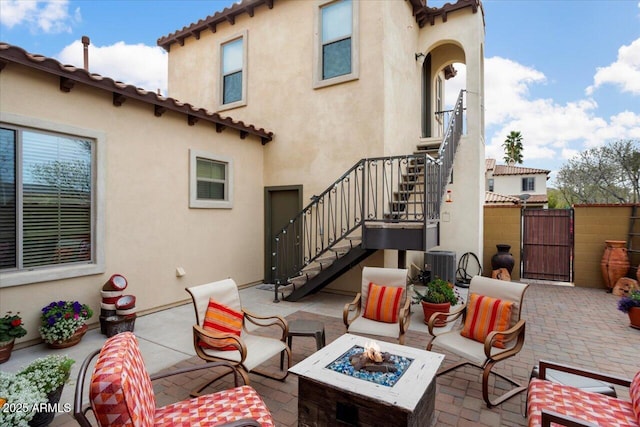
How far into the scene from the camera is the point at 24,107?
4.23m

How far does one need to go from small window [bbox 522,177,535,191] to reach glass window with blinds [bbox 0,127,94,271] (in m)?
30.1

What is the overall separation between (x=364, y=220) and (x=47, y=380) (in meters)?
4.69

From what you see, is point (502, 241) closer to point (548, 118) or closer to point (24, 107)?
point (24, 107)

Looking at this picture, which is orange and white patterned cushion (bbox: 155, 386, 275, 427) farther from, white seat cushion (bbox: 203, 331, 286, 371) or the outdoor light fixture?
the outdoor light fixture

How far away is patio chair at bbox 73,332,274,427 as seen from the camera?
4.81 ft

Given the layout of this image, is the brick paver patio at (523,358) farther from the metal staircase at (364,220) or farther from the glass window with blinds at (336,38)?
the glass window with blinds at (336,38)

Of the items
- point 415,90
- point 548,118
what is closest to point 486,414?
point 415,90

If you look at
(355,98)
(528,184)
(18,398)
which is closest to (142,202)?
(18,398)

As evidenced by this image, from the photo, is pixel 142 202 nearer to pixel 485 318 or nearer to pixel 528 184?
pixel 485 318

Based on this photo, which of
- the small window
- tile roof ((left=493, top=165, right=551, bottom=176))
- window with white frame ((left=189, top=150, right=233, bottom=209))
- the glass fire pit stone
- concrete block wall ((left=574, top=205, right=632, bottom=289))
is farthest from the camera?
the small window

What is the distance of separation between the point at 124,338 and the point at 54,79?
454 centimetres

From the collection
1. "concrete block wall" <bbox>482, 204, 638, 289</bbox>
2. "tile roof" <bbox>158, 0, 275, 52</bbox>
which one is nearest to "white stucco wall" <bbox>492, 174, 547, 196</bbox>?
"concrete block wall" <bbox>482, 204, 638, 289</bbox>

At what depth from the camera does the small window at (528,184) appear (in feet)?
86.5

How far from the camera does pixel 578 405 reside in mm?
2193
